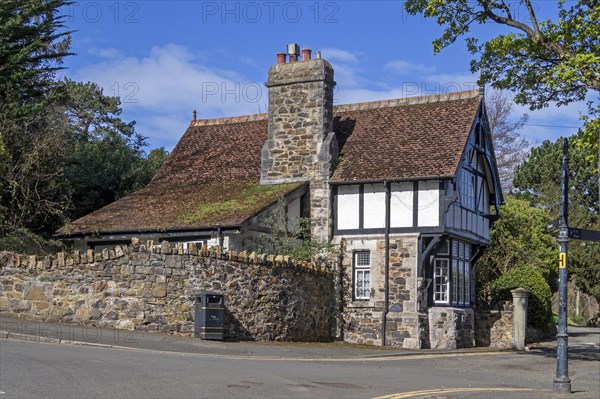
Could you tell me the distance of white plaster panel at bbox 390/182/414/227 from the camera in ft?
93.3

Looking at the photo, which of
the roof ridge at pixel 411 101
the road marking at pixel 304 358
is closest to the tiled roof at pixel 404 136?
the roof ridge at pixel 411 101

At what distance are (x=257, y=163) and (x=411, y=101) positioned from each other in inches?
246

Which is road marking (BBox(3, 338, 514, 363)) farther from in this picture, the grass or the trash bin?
the grass

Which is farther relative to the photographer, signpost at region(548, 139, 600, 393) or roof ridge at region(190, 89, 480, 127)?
roof ridge at region(190, 89, 480, 127)

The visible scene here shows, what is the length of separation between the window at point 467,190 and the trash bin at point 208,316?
11.2 meters

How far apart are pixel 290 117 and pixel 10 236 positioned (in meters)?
10.4

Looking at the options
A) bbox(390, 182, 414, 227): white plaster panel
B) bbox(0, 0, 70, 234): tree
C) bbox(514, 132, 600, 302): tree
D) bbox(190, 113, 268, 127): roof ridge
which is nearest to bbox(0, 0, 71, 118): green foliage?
bbox(0, 0, 70, 234): tree

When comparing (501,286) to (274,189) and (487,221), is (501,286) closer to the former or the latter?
(487,221)

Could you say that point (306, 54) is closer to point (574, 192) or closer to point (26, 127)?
point (26, 127)

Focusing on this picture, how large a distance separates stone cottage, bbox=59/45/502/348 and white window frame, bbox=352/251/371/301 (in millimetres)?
36

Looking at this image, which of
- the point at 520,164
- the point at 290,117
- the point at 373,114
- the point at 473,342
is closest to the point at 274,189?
the point at 290,117

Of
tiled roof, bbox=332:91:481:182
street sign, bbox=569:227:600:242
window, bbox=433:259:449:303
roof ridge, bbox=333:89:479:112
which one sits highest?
roof ridge, bbox=333:89:479:112

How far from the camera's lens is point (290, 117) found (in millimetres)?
30719

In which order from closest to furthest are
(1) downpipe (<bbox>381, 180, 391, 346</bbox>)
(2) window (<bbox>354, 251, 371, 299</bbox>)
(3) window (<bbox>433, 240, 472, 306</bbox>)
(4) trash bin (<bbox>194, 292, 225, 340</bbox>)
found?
(4) trash bin (<bbox>194, 292, 225, 340</bbox>) → (1) downpipe (<bbox>381, 180, 391, 346</bbox>) → (2) window (<bbox>354, 251, 371, 299</bbox>) → (3) window (<bbox>433, 240, 472, 306</bbox>)
